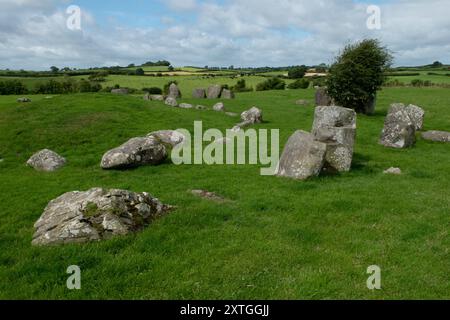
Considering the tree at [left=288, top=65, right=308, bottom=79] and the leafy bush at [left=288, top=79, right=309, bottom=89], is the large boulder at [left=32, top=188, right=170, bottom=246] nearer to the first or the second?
the leafy bush at [left=288, top=79, right=309, bottom=89]

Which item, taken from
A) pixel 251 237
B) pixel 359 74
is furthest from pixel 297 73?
pixel 251 237

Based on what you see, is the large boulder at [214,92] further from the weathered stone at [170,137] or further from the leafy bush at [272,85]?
the weathered stone at [170,137]

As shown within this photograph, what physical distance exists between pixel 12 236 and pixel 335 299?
8.12m

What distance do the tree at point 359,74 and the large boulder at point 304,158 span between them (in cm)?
2227

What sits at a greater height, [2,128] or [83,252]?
[2,128]

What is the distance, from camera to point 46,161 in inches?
792

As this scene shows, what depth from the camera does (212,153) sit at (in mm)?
22125

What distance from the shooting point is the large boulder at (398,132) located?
77.1 feet

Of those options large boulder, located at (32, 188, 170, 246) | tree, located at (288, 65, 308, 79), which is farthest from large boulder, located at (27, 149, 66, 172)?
tree, located at (288, 65, 308, 79)

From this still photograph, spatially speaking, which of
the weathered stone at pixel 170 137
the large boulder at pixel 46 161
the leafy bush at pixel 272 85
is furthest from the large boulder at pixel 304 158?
the leafy bush at pixel 272 85
